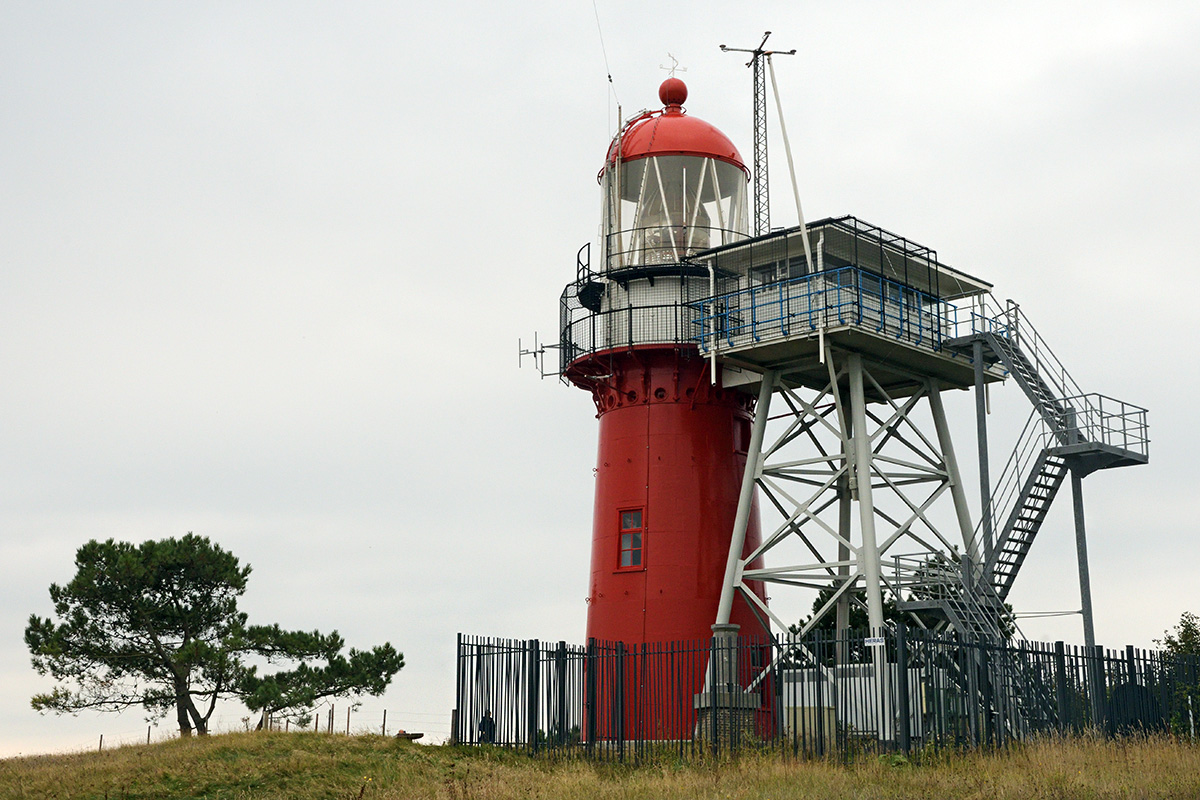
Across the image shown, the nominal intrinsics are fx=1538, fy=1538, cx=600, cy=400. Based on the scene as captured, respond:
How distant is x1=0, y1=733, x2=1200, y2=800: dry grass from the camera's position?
1002 inches

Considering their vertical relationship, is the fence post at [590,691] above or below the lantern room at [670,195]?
below

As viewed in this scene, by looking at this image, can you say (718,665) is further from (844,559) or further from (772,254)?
(772,254)

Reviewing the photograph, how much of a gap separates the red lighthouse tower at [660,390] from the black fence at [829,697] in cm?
313

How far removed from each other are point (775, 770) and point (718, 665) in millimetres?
7758

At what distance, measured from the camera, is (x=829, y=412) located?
137 feet

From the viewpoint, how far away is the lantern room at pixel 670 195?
141 feet

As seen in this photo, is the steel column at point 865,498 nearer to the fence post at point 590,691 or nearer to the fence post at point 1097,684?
the fence post at point 1097,684

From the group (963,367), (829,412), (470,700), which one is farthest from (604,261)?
(470,700)

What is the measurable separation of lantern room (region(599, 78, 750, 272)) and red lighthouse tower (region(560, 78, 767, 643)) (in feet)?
0.13

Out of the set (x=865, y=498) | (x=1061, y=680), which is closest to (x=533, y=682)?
(x=865, y=498)

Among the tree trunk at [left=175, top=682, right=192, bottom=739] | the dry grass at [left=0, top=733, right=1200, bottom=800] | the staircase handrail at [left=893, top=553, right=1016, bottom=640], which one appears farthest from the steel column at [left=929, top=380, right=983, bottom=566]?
the tree trunk at [left=175, top=682, right=192, bottom=739]

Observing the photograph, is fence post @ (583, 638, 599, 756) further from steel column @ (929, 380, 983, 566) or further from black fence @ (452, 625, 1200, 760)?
steel column @ (929, 380, 983, 566)

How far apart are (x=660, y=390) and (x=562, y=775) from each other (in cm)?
1437

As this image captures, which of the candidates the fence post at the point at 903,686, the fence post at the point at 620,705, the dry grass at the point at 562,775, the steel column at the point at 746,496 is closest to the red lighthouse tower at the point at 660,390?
the steel column at the point at 746,496
